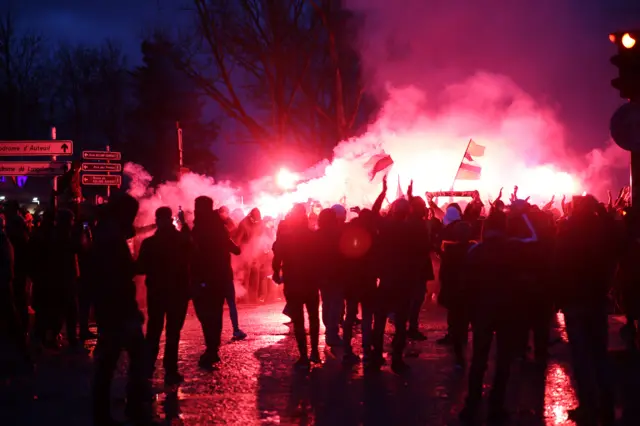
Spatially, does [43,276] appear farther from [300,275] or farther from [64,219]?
[300,275]

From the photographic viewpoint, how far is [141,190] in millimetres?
28500

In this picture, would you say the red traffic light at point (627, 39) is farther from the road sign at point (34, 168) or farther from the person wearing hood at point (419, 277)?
the road sign at point (34, 168)

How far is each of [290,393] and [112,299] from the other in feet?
7.45

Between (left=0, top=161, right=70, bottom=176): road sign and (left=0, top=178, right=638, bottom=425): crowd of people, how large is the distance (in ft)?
15.6

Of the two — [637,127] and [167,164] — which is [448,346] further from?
[167,164]

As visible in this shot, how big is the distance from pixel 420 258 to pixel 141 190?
805 inches

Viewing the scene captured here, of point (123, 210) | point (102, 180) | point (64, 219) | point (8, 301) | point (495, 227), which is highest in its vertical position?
point (102, 180)

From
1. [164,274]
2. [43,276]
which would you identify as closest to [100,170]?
[43,276]

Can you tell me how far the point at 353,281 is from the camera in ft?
33.3

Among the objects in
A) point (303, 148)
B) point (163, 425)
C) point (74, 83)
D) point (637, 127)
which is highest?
point (74, 83)

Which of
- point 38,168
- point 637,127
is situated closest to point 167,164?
point 38,168

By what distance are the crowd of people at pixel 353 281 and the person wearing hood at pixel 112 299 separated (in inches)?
0.5

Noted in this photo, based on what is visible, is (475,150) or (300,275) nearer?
(300,275)

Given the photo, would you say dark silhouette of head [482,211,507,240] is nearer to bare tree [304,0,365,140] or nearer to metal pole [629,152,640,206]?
metal pole [629,152,640,206]
